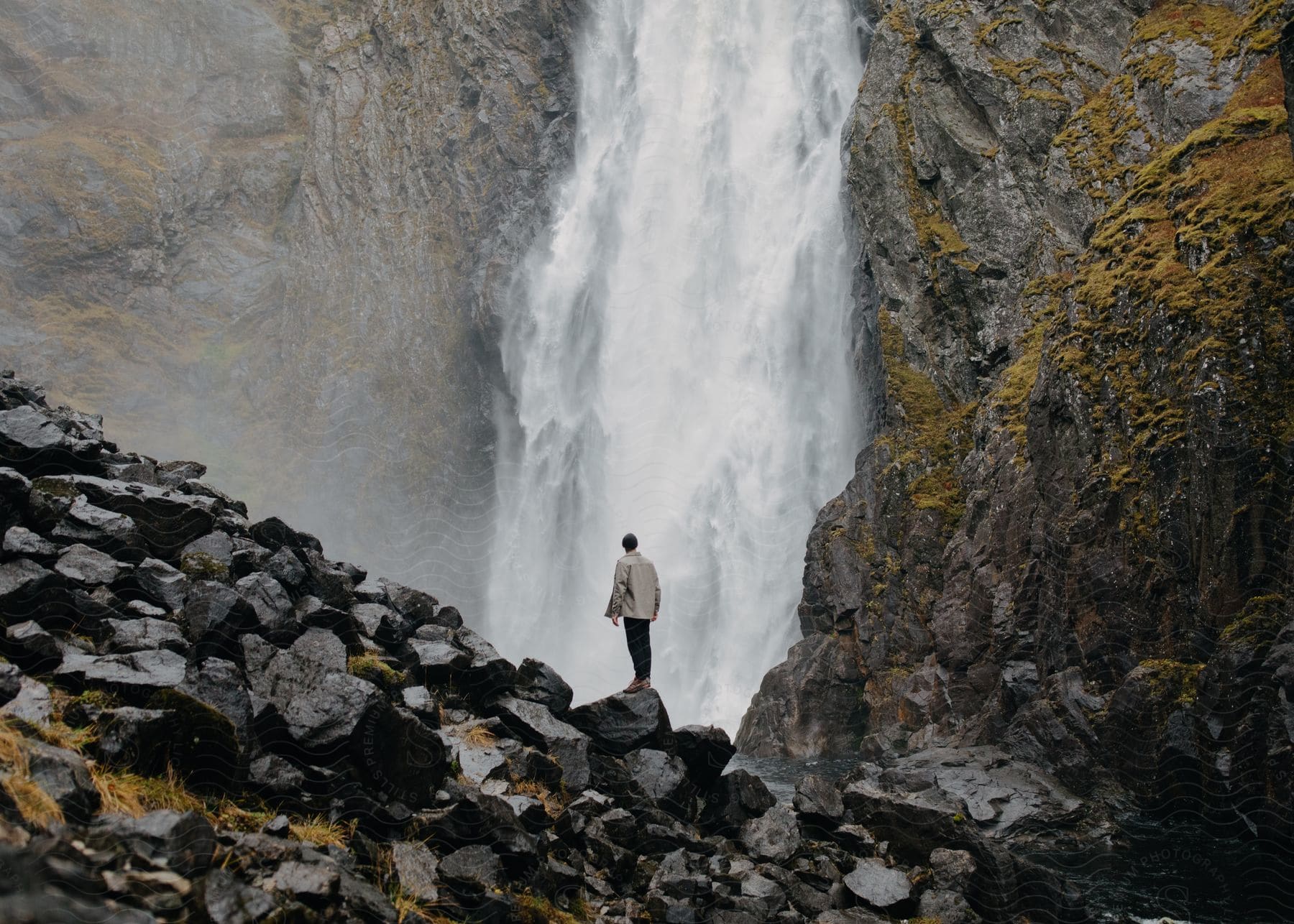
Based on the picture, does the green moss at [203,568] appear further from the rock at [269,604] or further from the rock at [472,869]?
the rock at [472,869]

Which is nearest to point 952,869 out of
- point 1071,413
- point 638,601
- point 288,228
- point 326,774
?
point 638,601

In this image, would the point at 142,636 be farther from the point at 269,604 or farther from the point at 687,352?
the point at 687,352

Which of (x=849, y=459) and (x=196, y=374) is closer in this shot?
(x=849, y=459)

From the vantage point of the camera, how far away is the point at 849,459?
29141 millimetres

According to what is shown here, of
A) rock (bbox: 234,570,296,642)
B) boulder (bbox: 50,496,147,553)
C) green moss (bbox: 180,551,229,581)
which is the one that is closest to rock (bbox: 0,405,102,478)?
boulder (bbox: 50,496,147,553)

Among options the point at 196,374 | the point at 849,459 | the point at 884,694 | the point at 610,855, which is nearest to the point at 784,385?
the point at 849,459

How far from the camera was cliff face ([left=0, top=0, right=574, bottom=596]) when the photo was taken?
47.6 m

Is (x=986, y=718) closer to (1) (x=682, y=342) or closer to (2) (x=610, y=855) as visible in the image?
(2) (x=610, y=855)

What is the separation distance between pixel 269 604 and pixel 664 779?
4338 mm

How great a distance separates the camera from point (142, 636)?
24.0 feet

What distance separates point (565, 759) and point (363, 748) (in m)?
2.52

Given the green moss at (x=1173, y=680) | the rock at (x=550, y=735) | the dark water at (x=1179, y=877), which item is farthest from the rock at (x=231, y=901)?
the green moss at (x=1173, y=680)

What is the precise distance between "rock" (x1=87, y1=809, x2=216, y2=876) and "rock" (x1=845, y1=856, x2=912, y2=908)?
17.5 ft

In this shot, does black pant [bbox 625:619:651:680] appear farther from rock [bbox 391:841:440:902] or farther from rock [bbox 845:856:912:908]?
rock [bbox 391:841:440:902]
